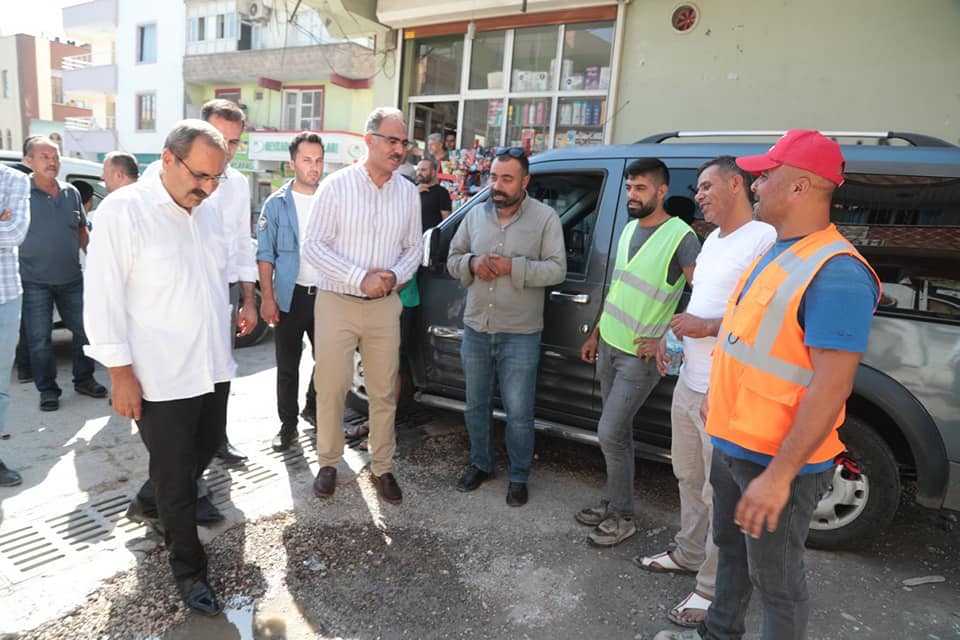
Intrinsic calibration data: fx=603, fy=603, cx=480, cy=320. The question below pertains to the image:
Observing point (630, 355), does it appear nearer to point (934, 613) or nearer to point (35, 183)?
point (934, 613)

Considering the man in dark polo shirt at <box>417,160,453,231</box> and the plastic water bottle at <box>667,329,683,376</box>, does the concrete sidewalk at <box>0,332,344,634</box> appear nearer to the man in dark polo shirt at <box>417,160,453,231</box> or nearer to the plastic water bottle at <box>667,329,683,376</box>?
the man in dark polo shirt at <box>417,160,453,231</box>

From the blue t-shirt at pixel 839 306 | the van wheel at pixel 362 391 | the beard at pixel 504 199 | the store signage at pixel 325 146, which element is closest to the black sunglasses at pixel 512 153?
the beard at pixel 504 199

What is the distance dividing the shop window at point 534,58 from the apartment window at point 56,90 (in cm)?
3434

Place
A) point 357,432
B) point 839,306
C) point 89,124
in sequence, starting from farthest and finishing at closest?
point 89,124 → point 357,432 → point 839,306

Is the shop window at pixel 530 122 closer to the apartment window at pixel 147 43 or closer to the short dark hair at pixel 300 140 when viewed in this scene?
the short dark hair at pixel 300 140

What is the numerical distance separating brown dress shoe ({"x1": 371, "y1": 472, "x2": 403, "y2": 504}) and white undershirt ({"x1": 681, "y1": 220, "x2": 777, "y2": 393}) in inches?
66.2

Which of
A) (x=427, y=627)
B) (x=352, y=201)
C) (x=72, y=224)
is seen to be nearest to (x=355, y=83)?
(x=72, y=224)

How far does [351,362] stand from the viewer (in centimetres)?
329

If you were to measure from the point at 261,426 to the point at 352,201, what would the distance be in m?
1.99

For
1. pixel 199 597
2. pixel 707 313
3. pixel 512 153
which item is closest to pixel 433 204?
pixel 512 153

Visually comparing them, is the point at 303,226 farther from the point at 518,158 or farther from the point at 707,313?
the point at 707,313

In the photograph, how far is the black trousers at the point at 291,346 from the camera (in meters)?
3.83

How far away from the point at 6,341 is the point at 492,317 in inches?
106

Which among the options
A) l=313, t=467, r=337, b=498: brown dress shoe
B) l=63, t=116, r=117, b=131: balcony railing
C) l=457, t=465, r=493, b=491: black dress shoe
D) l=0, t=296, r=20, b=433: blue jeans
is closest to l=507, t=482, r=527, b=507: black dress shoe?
l=457, t=465, r=493, b=491: black dress shoe
